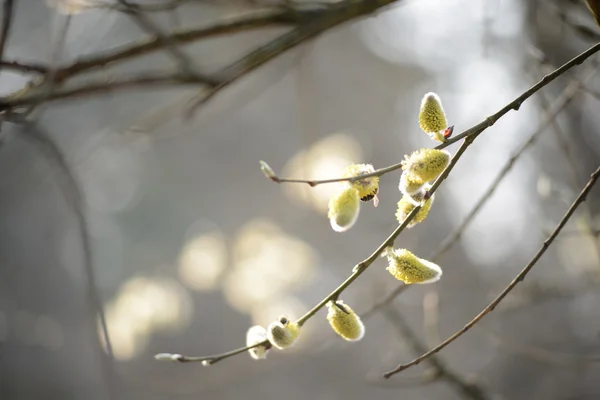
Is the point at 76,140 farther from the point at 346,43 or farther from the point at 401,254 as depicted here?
the point at 401,254

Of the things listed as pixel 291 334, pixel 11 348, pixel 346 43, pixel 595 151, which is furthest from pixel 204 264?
pixel 346 43

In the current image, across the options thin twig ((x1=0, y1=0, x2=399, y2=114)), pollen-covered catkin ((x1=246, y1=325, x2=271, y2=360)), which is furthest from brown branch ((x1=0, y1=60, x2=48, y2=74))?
pollen-covered catkin ((x1=246, y1=325, x2=271, y2=360))

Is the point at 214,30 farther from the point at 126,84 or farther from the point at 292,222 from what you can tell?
the point at 292,222

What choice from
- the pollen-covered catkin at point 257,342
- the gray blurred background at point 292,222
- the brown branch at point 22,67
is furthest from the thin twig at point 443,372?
the brown branch at point 22,67

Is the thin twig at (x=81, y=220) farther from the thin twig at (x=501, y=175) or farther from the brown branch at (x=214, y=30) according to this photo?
the thin twig at (x=501, y=175)

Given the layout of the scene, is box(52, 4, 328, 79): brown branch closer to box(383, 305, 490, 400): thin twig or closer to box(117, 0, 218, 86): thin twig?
box(117, 0, 218, 86): thin twig
